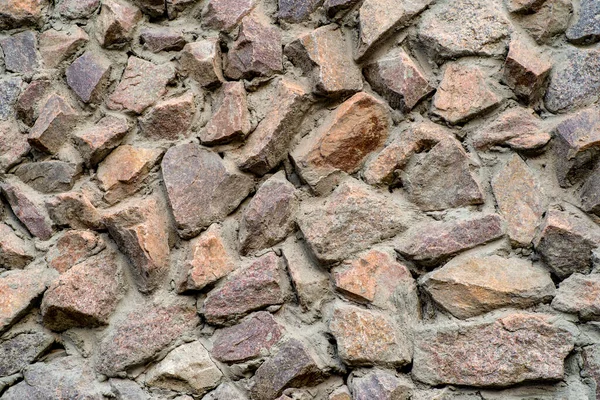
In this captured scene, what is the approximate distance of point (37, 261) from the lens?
1.55m

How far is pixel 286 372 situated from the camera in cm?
138

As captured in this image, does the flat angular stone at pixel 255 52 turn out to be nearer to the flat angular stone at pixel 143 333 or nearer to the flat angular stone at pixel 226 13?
the flat angular stone at pixel 226 13

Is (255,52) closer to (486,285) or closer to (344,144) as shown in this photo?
(344,144)

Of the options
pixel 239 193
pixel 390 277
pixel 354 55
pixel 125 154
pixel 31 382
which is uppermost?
pixel 354 55

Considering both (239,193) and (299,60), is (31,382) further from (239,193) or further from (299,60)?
(299,60)

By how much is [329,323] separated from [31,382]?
69cm

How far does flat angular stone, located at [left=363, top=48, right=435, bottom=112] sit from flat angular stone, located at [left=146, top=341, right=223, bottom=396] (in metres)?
0.75

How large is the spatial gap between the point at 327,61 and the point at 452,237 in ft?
1.74

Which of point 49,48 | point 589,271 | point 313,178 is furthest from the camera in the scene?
point 49,48

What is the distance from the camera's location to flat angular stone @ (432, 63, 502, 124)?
4.83ft

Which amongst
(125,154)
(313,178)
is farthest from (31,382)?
(313,178)

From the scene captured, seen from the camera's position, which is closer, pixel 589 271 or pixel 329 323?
pixel 589 271

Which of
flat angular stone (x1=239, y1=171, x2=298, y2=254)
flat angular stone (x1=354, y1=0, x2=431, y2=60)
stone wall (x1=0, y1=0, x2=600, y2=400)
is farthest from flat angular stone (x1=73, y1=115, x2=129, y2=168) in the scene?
flat angular stone (x1=354, y1=0, x2=431, y2=60)

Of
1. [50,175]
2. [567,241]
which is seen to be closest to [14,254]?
[50,175]
